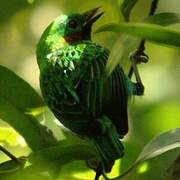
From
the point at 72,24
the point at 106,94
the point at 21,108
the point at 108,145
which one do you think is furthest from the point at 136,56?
the point at 72,24

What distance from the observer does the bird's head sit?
2389 millimetres

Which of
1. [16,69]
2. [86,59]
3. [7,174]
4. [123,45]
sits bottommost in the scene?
[16,69]

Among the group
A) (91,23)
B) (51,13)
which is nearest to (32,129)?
(91,23)

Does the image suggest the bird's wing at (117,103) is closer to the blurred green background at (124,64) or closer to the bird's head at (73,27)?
the blurred green background at (124,64)

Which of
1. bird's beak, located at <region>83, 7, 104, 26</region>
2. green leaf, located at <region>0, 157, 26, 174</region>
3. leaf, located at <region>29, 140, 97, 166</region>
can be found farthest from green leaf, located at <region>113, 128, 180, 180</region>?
bird's beak, located at <region>83, 7, 104, 26</region>

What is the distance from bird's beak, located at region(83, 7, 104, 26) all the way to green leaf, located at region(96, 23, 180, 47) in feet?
2.84

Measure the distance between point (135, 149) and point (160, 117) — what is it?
12 centimetres

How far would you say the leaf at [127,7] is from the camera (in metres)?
1.69

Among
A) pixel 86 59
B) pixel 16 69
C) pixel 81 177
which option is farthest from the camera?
pixel 16 69

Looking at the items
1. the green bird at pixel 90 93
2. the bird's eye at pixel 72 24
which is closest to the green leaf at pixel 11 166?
the green bird at pixel 90 93

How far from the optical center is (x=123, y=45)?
1244mm

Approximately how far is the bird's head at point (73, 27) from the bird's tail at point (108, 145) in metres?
0.54

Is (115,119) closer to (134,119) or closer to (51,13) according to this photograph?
(134,119)

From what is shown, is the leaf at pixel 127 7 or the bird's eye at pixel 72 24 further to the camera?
the bird's eye at pixel 72 24
